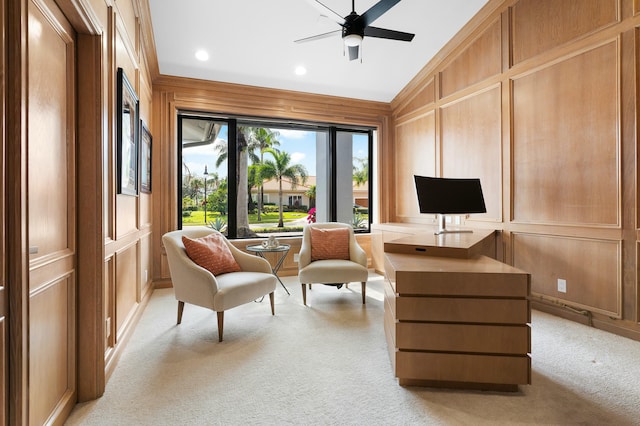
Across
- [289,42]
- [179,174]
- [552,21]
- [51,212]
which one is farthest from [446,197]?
[179,174]

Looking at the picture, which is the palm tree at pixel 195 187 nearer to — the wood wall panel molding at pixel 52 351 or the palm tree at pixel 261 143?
the palm tree at pixel 261 143

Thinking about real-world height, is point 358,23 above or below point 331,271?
above

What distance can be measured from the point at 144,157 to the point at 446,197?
3.19 metres

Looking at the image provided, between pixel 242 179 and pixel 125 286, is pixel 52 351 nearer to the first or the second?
pixel 125 286

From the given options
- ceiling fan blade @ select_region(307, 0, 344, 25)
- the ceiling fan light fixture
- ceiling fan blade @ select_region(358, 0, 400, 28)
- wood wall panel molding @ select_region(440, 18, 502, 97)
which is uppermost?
wood wall panel molding @ select_region(440, 18, 502, 97)

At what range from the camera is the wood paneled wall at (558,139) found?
2662 millimetres

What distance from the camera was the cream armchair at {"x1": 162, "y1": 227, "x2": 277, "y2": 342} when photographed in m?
2.61

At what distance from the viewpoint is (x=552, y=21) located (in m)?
3.15

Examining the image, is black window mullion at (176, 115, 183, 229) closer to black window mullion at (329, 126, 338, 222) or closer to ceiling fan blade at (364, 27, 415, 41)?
Result: black window mullion at (329, 126, 338, 222)

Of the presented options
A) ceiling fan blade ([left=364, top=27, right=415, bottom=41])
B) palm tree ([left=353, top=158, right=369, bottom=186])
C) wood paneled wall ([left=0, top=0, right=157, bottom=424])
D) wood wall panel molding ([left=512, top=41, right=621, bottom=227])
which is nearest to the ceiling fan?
ceiling fan blade ([left=364, top=27, right=415, bottom=41])

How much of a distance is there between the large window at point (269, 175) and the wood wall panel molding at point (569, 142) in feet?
8.25

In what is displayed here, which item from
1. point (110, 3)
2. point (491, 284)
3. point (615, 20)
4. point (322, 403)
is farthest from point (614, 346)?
point (110, 3)

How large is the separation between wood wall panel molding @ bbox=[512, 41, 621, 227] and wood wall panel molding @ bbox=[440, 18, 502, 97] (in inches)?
17.3

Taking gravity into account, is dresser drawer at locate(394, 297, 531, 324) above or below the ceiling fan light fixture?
below
